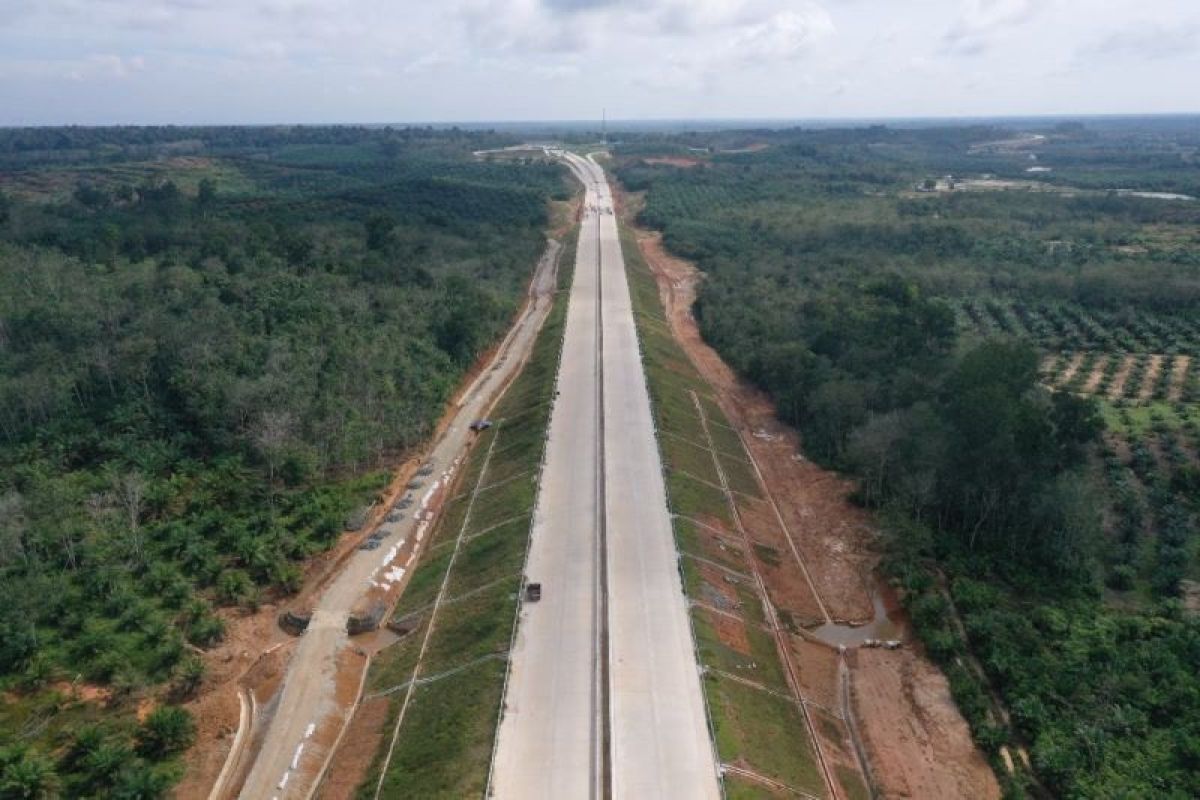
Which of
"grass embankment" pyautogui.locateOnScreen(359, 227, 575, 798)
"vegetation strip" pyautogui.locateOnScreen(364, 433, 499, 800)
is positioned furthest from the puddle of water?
"vegetation strip" pyautogui.locateOnScreen(364, 433, 499, 800)

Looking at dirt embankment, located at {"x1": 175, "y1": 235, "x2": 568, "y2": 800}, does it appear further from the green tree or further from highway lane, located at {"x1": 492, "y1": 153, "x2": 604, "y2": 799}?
highway lane, located at {"x1": 492, "y1": 153, "x2": 604, "y2": 799}

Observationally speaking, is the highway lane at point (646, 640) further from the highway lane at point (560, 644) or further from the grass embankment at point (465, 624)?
the grass embankment at point (465, 624)

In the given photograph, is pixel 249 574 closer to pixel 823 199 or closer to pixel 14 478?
pixel 14 478

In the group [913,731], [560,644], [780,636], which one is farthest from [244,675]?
[913,731]

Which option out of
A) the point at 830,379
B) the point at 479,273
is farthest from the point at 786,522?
the point at 479,273

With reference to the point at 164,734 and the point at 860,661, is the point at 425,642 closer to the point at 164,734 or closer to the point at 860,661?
the point at 164,734

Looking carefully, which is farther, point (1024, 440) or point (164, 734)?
point (1024, 440)

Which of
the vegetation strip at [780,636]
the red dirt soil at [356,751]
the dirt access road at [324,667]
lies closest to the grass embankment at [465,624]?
the red dirt soil at [356,751]
